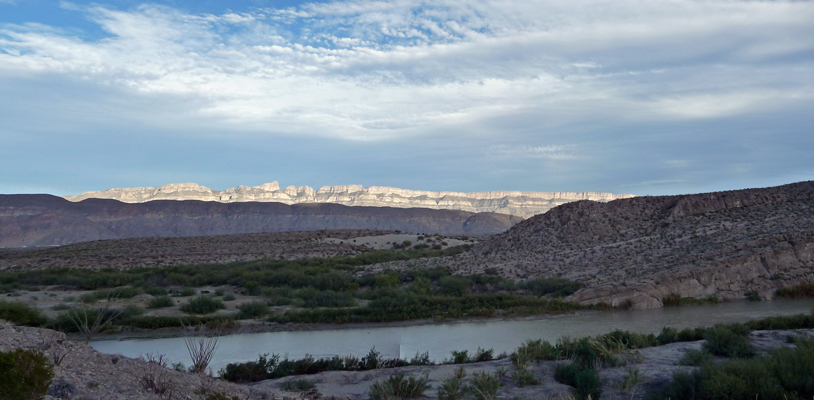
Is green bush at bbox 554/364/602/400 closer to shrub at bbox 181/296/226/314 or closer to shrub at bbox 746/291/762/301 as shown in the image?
shrub at bbox 746/291/762/301

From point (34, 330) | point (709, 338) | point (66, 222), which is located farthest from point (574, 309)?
point (66, 222)

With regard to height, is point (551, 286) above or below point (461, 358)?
above

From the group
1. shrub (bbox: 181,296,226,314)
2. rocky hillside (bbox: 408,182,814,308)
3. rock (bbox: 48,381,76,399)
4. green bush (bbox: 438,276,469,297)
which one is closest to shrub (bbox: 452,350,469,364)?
rock (bbox: 48,381,76,399)

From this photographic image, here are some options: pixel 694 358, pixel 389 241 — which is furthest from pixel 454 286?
pixel 389 241

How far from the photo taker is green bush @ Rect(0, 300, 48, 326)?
42.4 feet

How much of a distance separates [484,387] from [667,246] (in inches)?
708

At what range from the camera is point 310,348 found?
1254 centimetres

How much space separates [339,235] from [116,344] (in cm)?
4422

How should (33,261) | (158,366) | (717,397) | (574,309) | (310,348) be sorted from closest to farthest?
(717,397) → (158,366) → (310,348) → (574,309) → (33,261)

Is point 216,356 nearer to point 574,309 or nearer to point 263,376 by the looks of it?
point 263,376

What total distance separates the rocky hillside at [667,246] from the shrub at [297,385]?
11438 mm

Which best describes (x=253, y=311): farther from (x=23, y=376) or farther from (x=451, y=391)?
(x=23, y=376)

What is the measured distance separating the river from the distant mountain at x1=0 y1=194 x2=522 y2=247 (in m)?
102

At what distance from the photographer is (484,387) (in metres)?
7.21
